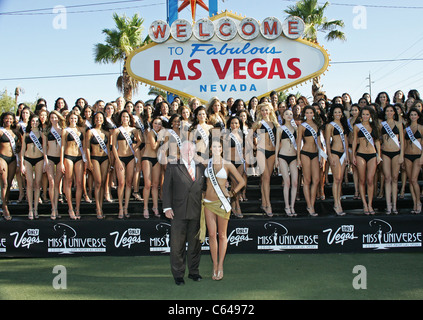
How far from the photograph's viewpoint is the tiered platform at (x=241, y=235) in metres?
5.82

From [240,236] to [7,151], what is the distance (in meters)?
3.95

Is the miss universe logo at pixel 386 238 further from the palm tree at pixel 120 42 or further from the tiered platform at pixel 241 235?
the palm tree at pixel 120 42

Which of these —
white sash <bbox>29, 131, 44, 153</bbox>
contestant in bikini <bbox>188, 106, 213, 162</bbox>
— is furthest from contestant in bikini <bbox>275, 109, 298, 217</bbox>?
white sash <bbox>29, 131, 44, 153</bbox>

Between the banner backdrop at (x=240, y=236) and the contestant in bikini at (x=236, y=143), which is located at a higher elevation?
the contestant in bikini at (x=236, y=143)

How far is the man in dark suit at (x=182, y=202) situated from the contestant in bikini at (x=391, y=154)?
3326mm

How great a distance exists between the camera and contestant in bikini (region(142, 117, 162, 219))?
614cm

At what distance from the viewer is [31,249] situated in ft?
19.4

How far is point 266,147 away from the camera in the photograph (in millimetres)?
6266

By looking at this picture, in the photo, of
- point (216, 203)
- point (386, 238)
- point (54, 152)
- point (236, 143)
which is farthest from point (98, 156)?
point (386, 238)

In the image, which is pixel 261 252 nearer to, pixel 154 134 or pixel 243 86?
pixel 154 134

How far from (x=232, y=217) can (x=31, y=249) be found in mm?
3091

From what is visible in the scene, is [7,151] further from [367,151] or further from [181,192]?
[367,151]

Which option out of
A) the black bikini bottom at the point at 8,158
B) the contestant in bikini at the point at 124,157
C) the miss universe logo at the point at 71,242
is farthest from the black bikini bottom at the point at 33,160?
the contestant in bikini at the point at 124,157
